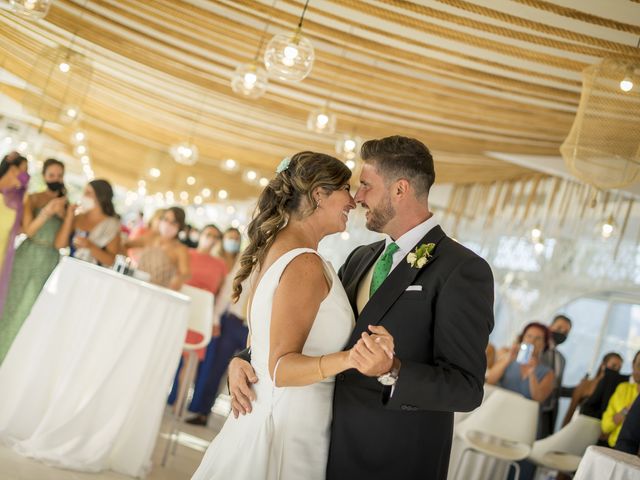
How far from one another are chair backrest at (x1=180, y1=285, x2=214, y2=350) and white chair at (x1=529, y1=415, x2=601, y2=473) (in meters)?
3.02

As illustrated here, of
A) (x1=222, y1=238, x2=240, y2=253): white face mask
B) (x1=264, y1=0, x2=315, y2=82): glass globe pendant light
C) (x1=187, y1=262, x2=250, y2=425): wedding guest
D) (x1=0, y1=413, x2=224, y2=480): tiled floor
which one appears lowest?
(x1=0, y1=413, x2=224, y2=480): tiled floor

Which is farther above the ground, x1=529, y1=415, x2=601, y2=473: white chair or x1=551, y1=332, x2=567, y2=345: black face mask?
x1=551, y1=332, x2=567, y2=345: black face mask

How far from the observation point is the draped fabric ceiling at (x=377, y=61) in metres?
5.53

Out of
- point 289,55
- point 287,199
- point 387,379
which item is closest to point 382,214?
point 287,199

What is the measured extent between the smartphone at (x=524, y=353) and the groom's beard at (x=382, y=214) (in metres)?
4.57

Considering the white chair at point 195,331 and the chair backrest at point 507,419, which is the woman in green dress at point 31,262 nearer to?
the white chair at point 195,331

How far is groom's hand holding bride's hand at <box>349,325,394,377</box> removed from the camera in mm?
2104

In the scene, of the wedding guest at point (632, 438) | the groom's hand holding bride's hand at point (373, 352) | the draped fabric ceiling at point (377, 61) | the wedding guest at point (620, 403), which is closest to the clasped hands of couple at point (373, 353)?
the groom's hand holding bride's hand at point (373, 352)

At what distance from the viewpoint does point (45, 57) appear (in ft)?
25.4

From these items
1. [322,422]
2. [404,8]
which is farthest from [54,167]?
[322,422]

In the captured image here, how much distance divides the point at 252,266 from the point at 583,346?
10.8 m

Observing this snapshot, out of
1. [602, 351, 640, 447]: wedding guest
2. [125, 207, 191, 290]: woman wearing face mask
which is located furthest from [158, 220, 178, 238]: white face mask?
[602, 351, 640, 447]: wedding guest

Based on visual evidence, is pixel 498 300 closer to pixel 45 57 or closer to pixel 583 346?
pixel 583 346

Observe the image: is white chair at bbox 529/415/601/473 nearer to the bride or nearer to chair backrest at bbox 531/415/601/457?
chair backrest at bbox 531/415/601/457
